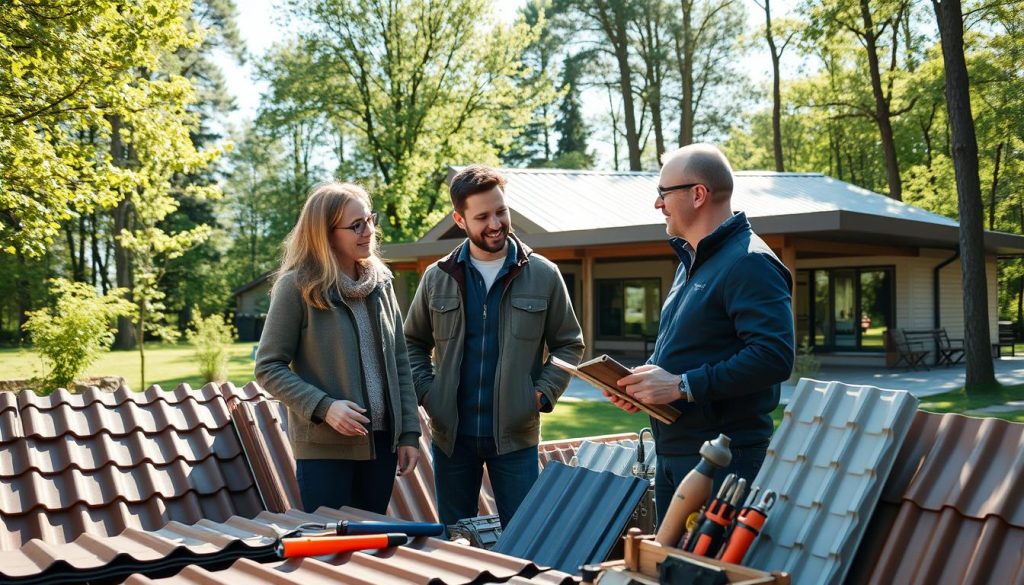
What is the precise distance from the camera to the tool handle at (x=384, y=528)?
2.50 meters

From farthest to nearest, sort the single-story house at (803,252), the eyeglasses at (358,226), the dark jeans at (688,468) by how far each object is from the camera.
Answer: the single-story house at (803,252) < the eyeglasses at (358,226) < the dark jeans at (688,468)

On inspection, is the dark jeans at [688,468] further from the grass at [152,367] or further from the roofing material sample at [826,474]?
the grass at [152,367]

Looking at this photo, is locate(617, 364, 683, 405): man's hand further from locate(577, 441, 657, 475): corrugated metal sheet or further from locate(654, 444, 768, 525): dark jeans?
locate(577, 441, 657, 475): corrugated metal sheet

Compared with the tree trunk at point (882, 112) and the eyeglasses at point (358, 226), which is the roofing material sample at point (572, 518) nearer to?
the eyeglasses at point (358, 226)

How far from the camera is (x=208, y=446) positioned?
185 inches

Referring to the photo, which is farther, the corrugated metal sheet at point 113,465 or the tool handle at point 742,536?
the corrugated metal sheet at point 113,465

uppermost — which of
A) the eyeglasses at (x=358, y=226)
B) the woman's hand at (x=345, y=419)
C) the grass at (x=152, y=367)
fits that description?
the eyeglasses at (x=358, y=226)

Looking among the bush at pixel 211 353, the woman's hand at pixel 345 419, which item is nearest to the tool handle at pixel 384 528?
the woman's hand at pixel 345 419

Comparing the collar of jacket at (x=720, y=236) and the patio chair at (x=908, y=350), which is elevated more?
the collar of jacket at (x=720, y=236)

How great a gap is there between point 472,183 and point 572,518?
61.0 inches

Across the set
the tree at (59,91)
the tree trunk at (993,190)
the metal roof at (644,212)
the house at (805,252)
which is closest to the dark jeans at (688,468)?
the tree at (59,91)

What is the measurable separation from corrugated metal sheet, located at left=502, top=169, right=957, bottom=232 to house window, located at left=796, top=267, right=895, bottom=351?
1.81 meters

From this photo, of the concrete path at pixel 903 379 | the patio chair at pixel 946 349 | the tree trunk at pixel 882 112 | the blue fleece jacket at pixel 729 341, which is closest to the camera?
the blue fleece jacket at pixel 729 341

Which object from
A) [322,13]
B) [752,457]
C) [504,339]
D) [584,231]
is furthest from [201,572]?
[322,13]
